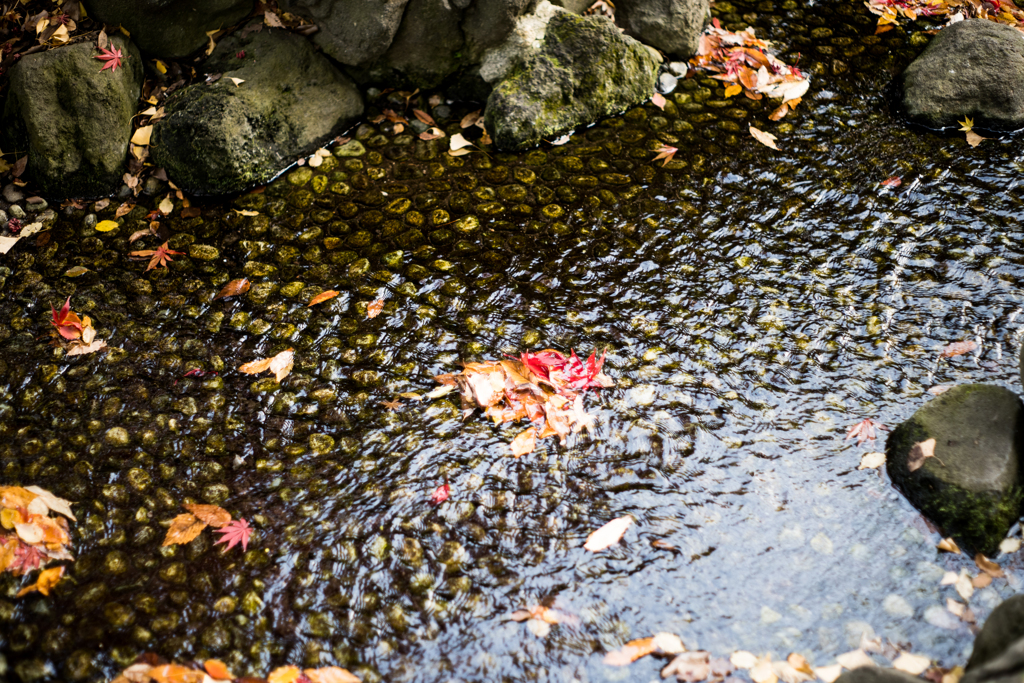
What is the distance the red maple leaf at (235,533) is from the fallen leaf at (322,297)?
1317mm

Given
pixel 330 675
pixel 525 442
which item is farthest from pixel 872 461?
pixel 330 675

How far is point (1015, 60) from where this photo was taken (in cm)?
460

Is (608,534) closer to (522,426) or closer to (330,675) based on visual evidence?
→ (522,426)

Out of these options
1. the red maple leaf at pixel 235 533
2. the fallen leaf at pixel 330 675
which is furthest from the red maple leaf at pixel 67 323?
the fallen leaf at pixel 330 675

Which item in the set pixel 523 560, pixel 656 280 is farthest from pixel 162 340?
pixel 656 280

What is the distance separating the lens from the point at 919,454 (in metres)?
2.96

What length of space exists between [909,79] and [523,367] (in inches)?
143

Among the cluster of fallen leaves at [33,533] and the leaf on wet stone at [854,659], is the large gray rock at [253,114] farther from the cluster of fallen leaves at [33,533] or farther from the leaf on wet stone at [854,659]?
the leaf on wet stone at [854,659]

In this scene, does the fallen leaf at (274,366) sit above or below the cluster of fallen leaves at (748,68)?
below

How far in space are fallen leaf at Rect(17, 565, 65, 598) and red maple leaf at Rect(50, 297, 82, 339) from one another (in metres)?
1.38

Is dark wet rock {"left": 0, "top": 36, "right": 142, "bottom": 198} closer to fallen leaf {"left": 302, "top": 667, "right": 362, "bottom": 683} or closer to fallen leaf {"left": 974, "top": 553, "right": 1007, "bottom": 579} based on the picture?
fallen leaf {"left": 302, "top": 667, "right": 362, "bottom": 683}

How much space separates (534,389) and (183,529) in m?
1.69

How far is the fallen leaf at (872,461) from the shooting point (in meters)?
3.09

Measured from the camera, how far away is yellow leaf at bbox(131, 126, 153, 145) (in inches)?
177
